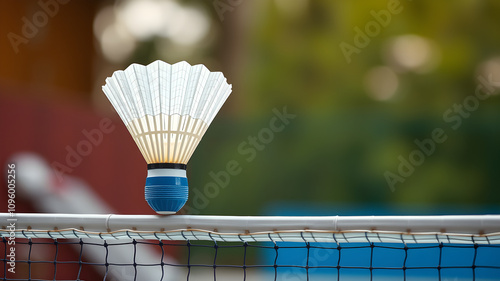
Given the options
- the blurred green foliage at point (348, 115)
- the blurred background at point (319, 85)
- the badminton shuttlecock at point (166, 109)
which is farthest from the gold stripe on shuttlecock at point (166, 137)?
the blurred green foliage at point (348, 115)

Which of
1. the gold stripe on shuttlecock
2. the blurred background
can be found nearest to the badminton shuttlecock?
the gold stripe on shuttlecock

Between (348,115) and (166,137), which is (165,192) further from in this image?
(348,115)

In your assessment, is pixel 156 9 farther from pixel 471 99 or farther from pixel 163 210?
pixel 163 210

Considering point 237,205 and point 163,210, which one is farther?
point 237,205

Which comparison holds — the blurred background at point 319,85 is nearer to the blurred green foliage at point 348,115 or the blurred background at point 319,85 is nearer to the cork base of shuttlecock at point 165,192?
the blurred green foliage at point 348,115

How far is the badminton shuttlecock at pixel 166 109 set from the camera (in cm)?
84

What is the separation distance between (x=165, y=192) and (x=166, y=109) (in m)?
Result: 0.12

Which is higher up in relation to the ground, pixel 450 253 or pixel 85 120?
pixel 85 120

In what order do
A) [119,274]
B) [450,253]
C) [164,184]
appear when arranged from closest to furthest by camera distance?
[164,184] < [119,274] < [450,253]

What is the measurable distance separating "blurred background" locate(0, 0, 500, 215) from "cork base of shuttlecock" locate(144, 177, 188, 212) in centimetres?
243

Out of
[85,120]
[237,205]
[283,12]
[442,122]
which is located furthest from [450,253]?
[283,12]

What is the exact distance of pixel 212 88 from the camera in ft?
2.88

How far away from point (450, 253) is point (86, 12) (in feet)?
8.51

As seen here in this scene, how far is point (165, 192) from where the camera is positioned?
819 millimetres
